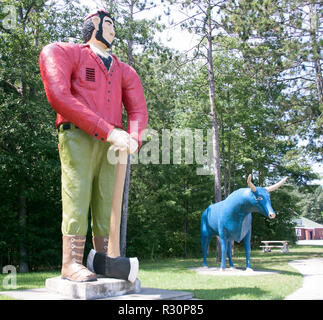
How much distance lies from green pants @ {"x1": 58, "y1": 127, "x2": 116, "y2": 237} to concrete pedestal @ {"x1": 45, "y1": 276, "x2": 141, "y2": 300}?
50 centimetres

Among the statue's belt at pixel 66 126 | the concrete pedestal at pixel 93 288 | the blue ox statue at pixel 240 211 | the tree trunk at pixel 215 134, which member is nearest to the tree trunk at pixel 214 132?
the tree trunk at pixel 215 134

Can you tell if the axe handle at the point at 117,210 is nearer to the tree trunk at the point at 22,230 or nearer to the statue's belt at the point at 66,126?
the statue's belt at the point at 66,126

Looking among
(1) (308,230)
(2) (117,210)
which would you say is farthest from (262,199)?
(1) (308,230)

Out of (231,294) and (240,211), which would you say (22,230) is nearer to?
(240,211)

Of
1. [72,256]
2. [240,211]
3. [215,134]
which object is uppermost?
[215,134]

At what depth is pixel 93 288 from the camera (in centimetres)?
360

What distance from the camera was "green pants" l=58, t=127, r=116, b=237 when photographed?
388cm

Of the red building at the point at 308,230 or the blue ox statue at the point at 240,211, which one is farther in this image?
the red building at the point at 308,230

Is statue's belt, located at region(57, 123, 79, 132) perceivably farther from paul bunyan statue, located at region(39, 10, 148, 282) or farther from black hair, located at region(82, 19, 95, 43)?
black hair, located at region(82, 19, 95, 43)

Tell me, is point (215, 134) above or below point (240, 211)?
above

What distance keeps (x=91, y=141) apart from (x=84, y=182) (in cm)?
45

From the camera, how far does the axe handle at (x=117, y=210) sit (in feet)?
13.1

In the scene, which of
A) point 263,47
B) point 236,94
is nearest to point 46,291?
point 263,47
